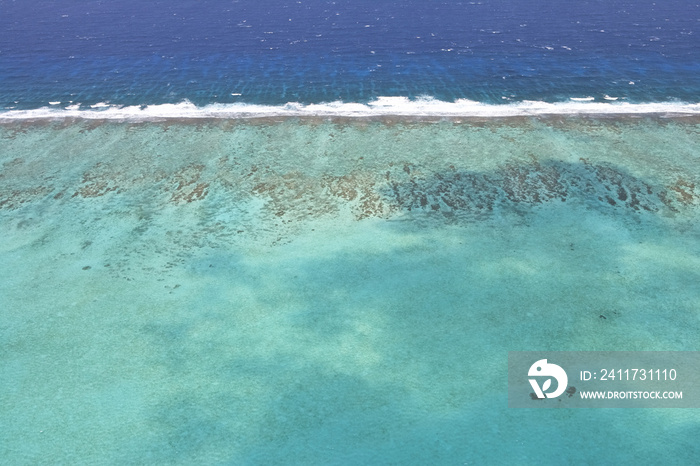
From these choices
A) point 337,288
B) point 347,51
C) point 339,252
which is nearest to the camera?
point 337,288

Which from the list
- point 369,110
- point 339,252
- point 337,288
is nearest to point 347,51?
point 369,110

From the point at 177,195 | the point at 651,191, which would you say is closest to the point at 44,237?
the point at 177,195

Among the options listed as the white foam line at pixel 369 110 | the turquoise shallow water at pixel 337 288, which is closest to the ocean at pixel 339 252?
the turquoise shallow water at pixel 337 288

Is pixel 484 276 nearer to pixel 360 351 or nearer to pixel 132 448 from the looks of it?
pixel 360 351

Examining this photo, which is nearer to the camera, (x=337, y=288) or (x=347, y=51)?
(x=337, y=288)

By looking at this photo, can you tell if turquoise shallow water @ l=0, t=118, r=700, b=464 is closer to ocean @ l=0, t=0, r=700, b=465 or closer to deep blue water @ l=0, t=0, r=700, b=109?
ocean @ l=0, t=0, r=700, b=465

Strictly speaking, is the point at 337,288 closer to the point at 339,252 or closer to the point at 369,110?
the point at 339,252

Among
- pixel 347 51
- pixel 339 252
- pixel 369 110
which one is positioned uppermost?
pixel 347 51

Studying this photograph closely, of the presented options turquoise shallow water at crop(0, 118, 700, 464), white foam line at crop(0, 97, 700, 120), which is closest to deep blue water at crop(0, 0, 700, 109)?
white foam line at crop(0, 97, 700, 120)
